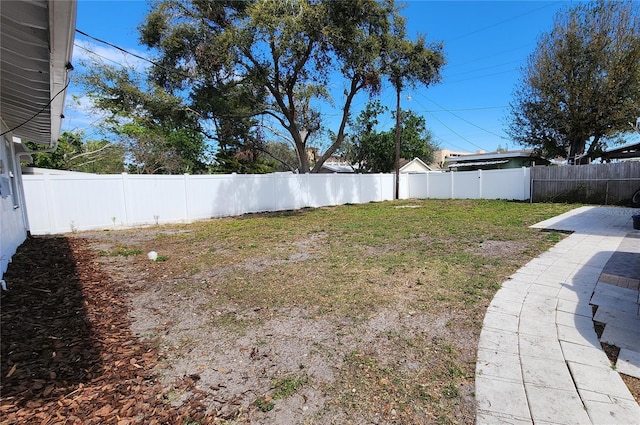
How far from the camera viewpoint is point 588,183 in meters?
→ 12.5

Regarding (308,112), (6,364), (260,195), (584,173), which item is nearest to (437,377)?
(6,364)

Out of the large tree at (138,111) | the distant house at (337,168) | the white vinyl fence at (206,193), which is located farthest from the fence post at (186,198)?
the distant house at (337,168)

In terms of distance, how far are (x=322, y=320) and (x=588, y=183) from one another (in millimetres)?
14532

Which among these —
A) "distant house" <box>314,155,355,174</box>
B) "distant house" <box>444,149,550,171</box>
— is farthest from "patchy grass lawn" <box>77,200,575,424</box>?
"distant house" <box>314,155,355,174</box>

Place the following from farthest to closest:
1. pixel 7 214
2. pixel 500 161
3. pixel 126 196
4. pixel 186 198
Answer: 1. pixel 500 161
2. pixel 186 198
3. pixel 126 196
4. pixel 7 214

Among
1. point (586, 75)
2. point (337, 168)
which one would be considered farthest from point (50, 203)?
point (337, 168)

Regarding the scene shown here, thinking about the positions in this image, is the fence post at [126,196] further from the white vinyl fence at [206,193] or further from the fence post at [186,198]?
the fence post at [186,198]

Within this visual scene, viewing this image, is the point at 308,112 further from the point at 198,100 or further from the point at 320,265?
the point at 320,265

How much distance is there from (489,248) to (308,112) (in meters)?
13.3

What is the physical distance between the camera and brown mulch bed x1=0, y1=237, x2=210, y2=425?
1.81m

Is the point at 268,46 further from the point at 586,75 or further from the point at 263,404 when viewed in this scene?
the point at 586,75

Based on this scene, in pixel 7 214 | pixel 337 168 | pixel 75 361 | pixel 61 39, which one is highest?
pixel 337 168

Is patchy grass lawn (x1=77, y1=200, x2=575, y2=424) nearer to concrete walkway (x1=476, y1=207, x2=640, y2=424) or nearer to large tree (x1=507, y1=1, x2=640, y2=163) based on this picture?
concrete walkway (x1=476, y1=207, x2=640, y2=424)

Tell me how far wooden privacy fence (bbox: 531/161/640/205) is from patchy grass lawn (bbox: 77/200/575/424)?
8348mm
